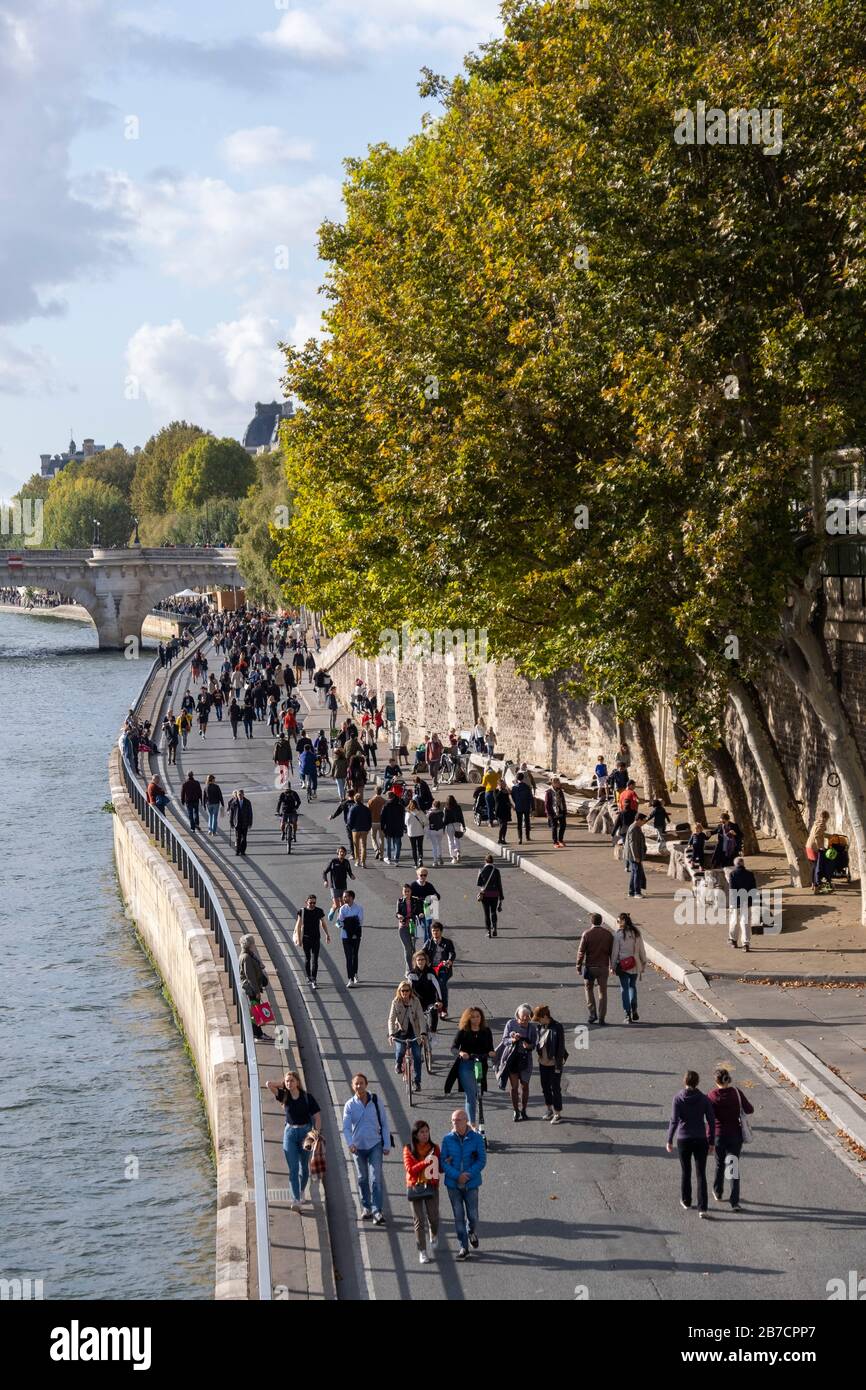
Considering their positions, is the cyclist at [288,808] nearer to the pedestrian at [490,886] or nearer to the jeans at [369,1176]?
the pedestrian at [490,886]

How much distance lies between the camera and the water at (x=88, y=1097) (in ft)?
57.6

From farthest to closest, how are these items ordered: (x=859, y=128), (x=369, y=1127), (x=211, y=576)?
(x=211, y=576) → (x=859, y=128) → (x=369, y=1127)

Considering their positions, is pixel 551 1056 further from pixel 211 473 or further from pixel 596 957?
pixel 211 473

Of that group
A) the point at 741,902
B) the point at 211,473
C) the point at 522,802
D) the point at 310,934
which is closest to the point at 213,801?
the point at 522,802

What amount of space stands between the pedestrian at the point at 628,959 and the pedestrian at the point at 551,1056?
9.28 feet

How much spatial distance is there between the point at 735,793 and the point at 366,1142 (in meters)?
14.7

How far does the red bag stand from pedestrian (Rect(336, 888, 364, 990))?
2039 mm

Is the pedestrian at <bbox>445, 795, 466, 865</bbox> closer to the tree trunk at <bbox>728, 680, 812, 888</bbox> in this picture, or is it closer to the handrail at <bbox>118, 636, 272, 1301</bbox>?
the handrail at <bbox>118, 636, 272, 1301</bbox>

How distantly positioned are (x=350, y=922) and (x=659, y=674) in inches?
197

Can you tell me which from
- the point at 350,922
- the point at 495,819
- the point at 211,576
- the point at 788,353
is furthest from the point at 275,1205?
the point at 211,576

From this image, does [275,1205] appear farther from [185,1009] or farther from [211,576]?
[211,576]

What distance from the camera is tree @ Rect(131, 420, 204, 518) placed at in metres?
160

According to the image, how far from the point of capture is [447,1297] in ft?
38.5

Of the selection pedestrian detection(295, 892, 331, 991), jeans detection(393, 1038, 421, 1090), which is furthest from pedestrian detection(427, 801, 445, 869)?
jeans detection(393, 1038, 421, 1090)
